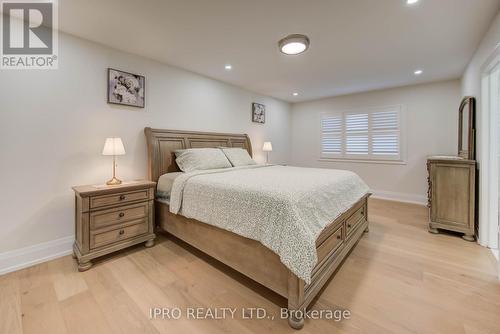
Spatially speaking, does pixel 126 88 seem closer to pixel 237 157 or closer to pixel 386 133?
pixel 237 157

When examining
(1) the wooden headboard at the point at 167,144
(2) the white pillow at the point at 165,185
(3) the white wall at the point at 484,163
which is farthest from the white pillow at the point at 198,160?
(3) the white wall at the point at 484,163

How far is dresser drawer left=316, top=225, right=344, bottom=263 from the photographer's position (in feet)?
5.60

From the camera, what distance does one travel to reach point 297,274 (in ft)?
4.46

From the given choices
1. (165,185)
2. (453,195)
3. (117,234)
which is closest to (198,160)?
(165,185)

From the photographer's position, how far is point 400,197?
456 cm

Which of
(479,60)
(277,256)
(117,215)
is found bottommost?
(277,256)

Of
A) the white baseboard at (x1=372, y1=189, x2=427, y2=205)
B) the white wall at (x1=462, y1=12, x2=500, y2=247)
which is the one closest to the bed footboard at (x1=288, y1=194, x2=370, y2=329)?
the white wall at (x1=462, y1=12, x2=500, y2=247)

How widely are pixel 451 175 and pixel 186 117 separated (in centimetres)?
388

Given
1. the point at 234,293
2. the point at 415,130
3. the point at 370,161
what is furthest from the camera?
the point at 370,161

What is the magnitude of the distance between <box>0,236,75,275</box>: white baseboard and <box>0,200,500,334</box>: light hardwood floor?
9 centimetres

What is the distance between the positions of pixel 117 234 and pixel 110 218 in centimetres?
20

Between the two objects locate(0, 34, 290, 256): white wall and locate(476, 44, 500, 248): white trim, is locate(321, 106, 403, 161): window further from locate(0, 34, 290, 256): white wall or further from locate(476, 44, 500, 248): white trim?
locate(0, 34, 290, 256): white wall

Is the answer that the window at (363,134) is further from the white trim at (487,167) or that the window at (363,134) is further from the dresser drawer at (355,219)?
the dresser drawer at (355,219)

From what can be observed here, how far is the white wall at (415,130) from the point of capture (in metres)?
4.03
